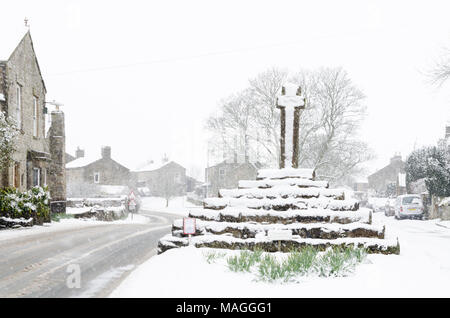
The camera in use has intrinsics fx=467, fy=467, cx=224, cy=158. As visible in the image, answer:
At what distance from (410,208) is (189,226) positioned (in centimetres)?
2502

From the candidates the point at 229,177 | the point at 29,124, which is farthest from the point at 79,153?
the point at 29,124

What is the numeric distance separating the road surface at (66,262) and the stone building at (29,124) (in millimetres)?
7512

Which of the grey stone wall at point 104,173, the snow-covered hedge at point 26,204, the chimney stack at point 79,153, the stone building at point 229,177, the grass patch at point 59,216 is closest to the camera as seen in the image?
the snow-covered hedge at point 26,204

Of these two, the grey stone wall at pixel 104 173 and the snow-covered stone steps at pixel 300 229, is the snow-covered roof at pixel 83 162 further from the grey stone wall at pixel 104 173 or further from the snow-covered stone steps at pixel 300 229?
the snow-covered stone steps at pixel 300 229

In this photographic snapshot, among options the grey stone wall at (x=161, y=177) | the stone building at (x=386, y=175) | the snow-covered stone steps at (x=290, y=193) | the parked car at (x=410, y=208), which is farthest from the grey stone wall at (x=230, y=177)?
the snow-covered stone steps at (x=290, y=193)

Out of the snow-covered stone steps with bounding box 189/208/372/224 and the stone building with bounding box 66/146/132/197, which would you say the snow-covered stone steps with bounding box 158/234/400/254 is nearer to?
the snow-covered stone steps with bounding box 189/208/372/224

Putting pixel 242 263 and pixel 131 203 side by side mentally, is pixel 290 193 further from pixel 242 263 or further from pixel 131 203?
pixel 131 203

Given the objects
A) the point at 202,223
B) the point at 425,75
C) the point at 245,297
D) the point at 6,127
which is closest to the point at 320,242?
the point at 202,223

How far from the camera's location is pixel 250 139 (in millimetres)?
38344

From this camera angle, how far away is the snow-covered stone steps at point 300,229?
935cm

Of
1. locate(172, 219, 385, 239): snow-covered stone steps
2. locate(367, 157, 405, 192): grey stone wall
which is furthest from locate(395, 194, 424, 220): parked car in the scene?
locate(367, 157, 405, 192): grey stone wall

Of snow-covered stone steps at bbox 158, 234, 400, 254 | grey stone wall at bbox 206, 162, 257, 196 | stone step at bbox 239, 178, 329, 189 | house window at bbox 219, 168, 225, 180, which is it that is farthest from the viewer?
house window at bbox 219, 168, 225, 180

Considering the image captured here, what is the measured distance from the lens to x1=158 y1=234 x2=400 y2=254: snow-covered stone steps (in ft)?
29.4

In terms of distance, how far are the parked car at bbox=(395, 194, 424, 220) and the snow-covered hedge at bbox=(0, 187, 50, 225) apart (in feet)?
73.6
